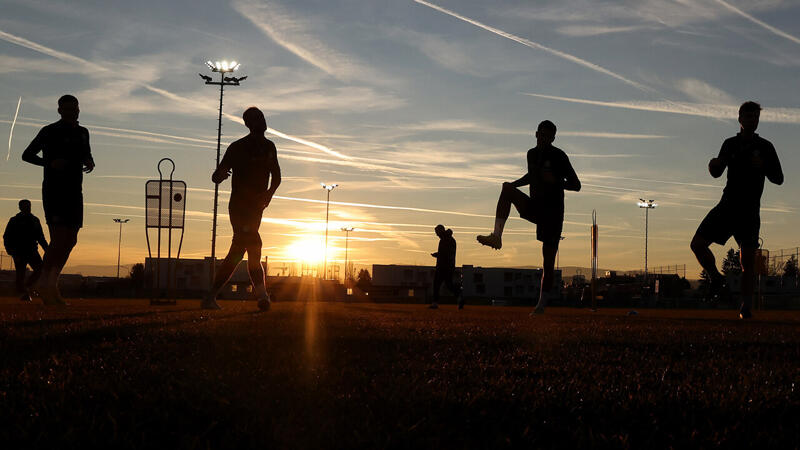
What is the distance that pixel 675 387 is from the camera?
3486mm

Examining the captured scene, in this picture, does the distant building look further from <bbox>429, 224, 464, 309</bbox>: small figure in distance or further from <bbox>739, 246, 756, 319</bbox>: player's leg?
<bbox>739, 246, 756, 319</bbox>: player's leg

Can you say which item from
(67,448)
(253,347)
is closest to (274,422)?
(67,448)

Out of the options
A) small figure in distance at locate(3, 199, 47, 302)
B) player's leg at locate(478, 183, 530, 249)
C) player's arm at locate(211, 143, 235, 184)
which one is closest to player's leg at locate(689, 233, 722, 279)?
player's leg at locate(478, 183, 530, 249)

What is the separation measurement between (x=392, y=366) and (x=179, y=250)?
15.6 meters

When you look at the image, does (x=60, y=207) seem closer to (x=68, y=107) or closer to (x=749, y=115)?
(x=68, y=107)

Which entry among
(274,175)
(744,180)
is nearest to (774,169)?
(744,180)

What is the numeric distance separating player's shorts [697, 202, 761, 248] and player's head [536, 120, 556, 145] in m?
2.22

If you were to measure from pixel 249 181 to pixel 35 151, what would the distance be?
2.66 m

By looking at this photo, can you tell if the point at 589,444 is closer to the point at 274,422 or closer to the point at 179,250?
the point at 274,422

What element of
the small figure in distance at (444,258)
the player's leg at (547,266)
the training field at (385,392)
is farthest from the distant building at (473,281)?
the training field at (385,392)

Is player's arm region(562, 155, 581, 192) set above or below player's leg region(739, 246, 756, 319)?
above

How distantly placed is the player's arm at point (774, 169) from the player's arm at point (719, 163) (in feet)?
1.67

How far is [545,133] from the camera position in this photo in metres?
10.5

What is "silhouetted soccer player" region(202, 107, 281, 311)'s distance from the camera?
398 inches
